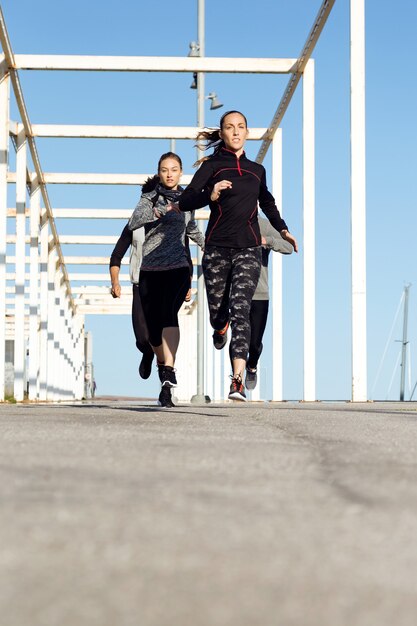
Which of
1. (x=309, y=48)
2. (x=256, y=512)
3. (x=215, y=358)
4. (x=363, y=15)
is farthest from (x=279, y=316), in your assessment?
(x=256, y=512)

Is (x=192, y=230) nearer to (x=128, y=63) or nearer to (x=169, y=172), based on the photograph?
(x=169, y=172)

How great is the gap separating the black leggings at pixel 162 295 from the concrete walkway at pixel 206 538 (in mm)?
4572

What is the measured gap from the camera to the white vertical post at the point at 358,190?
11953 mm

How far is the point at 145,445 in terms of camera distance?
2994 mm

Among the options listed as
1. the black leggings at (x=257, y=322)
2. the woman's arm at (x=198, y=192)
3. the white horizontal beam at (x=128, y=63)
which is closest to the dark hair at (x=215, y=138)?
the woman's arm at (x=198, y=192)

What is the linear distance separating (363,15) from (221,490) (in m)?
10.8

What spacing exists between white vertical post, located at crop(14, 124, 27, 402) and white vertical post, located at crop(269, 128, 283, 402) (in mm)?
3960

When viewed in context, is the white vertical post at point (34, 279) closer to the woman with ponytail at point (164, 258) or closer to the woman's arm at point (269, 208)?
the woman with ponytail at point (164, 258)

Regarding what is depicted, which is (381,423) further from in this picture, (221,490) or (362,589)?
(362,589)

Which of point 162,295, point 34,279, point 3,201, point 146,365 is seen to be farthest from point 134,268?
point 34,279

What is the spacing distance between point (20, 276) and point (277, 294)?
4538 mm

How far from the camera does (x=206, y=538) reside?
1.45 m

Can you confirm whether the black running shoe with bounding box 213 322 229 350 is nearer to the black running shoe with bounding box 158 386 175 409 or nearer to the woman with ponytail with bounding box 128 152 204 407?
the woman with ponytail with bounding box 128 152 204 407

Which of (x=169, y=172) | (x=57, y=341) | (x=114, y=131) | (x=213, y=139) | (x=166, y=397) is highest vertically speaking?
(x=114, y=131)
